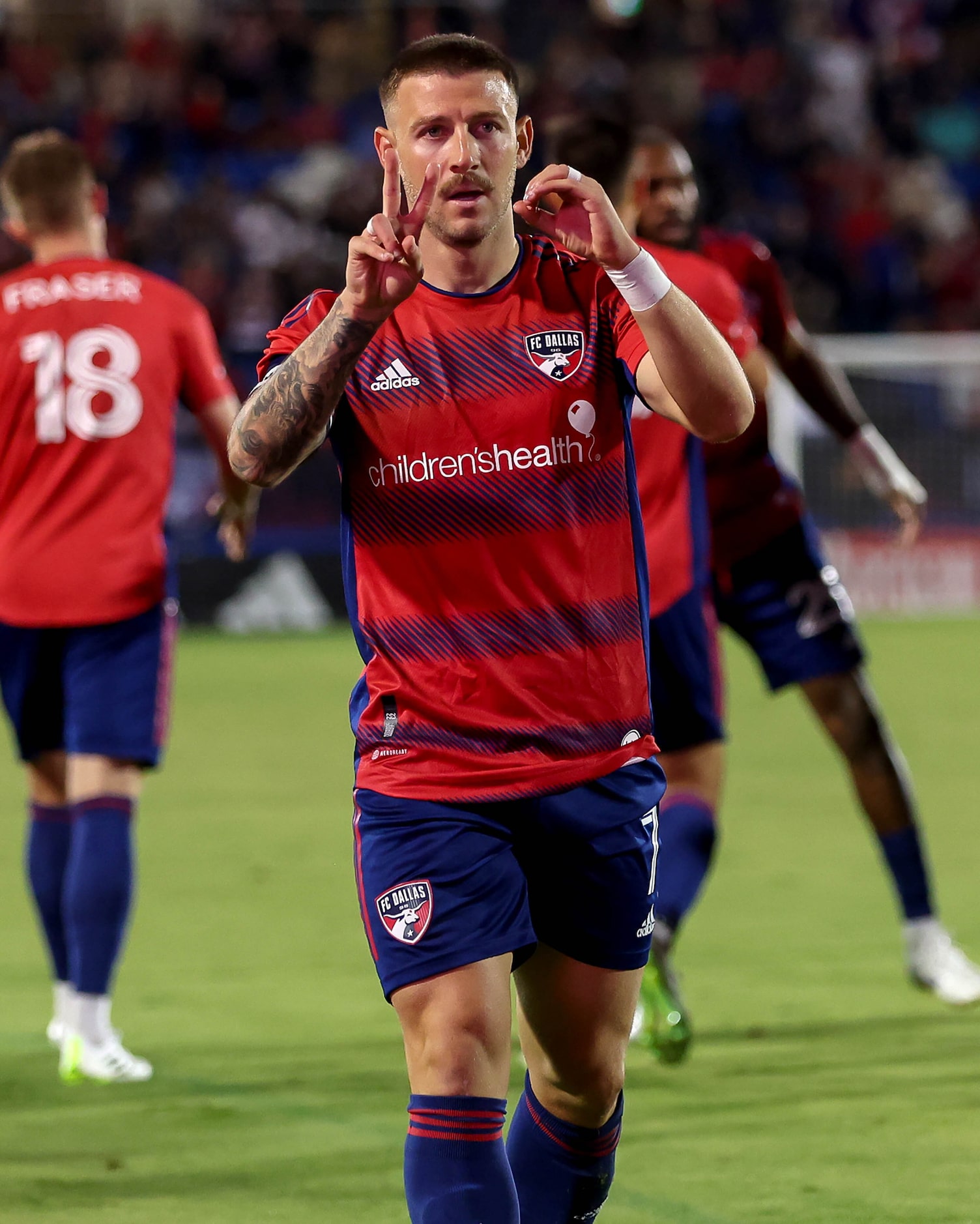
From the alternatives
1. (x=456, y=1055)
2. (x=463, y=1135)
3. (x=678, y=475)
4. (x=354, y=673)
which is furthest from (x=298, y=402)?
(x=354, y=673)

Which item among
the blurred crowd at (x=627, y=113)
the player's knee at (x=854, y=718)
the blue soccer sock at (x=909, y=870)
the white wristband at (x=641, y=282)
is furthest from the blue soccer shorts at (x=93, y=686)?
the blurred crowd at (x=627, y=113)

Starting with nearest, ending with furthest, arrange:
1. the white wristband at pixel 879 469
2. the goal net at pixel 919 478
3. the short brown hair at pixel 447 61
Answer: the short brown hair at pixel 447 61, the white wristband at pixel 879 469, the goal net at pixel 919 478

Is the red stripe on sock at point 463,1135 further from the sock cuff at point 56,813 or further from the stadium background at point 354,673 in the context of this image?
the sock cuff at point 56,813

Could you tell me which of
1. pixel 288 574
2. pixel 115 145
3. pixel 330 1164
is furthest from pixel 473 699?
pixel 115 145

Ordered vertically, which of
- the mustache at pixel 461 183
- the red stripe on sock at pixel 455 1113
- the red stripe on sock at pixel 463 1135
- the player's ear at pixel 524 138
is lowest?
the red stripe on sock at pixel 463 1135

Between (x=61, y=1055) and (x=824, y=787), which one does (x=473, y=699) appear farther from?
(x=824, y=787)

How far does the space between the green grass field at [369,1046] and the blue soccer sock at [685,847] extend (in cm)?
39

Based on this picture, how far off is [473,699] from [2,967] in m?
3.46

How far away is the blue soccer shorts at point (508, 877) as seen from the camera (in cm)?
304

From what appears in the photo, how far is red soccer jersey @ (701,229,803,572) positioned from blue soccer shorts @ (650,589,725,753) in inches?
15.3

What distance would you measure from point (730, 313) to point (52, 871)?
7.44ft

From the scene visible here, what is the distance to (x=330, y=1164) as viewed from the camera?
14.2ft

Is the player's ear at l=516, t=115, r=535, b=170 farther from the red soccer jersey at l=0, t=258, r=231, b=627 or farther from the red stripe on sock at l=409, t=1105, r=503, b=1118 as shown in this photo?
the red soccer jersey at l=0, t=258, r=231, b=627

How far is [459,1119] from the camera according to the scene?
116 inches
